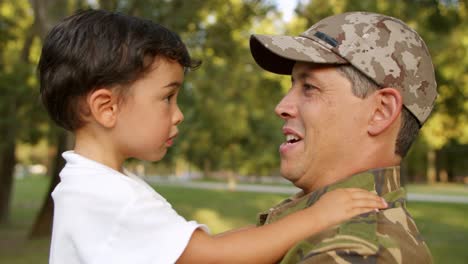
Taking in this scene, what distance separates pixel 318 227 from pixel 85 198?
75 cm

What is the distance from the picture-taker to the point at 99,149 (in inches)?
90.2

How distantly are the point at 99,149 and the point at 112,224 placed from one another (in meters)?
0.41

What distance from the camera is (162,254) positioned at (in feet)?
6.29

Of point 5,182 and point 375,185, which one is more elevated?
point 375,185

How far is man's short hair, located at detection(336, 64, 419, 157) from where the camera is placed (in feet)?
6.83

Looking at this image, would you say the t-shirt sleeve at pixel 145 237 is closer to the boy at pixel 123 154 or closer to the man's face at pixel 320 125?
the boy at pixel 123 154

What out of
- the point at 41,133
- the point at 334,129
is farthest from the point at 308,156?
the point at 41,133

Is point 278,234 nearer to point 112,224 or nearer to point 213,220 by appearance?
point 112,224

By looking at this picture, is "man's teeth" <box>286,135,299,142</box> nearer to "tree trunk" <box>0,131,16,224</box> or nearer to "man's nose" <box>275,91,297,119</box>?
"man's nose" <box>275,91,297,119</box>

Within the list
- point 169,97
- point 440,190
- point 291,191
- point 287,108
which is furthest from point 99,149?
point 440,190

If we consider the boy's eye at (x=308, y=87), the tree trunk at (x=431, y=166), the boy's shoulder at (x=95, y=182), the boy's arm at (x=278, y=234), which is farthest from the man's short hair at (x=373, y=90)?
the tree trunk at (x=431, y=166)

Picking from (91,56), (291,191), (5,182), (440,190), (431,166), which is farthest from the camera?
(431,166)

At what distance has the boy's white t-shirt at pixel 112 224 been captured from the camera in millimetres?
1924

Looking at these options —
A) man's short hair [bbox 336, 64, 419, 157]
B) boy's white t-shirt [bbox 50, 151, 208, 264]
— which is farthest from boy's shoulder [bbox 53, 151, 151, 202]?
man's short hair [bbox 336, 64, 419, 157]
